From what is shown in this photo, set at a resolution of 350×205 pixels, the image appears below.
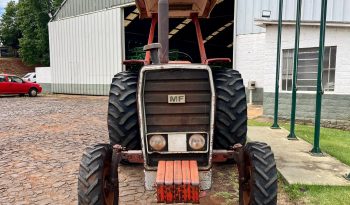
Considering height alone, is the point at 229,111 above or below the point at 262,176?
above

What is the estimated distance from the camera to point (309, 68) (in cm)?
950

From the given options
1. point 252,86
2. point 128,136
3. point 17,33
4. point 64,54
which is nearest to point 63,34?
point 64,54

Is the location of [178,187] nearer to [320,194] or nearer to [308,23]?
[320,194]

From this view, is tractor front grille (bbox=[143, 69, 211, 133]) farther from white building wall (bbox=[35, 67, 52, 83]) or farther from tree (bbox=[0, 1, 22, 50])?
tree (bbox=[0, 1, 22, 50])

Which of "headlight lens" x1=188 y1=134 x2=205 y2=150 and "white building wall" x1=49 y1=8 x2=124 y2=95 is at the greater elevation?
"white building wall" x1=49 y1=8 x2=124 y2=95

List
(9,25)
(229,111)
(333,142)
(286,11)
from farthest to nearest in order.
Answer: (9,25) < (286,11) < (333,142) < (229,111)

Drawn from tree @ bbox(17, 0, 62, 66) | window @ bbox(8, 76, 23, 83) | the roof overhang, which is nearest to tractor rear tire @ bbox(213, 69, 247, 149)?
the roof overhang

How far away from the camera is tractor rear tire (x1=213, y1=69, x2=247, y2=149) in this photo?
3.64 m

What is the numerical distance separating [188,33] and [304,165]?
2181cm

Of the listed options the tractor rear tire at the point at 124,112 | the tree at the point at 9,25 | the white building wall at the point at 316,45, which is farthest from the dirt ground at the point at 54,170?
the tree at the point at 9,25

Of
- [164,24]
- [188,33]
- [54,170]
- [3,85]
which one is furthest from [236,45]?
[3,85]

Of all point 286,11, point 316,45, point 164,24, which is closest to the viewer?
point 164,24

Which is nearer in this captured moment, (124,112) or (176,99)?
(176,99)

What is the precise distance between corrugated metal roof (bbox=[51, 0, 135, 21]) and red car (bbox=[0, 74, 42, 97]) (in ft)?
16.3
